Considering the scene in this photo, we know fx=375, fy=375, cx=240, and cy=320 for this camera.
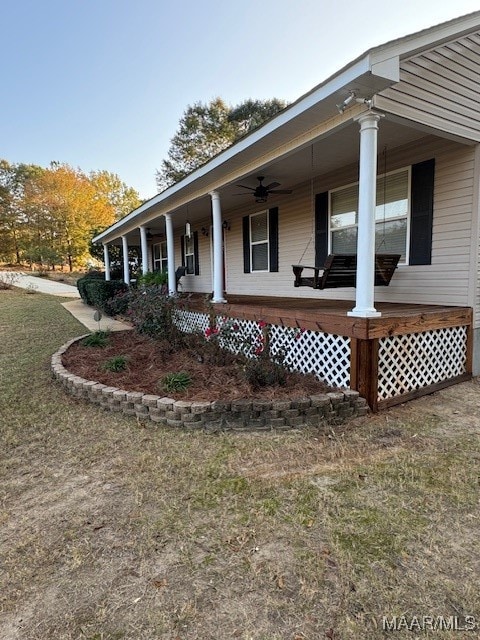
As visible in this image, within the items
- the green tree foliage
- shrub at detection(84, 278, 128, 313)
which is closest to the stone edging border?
shrub at detection(84, 278, 128, 313)

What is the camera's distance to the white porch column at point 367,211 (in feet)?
11.4

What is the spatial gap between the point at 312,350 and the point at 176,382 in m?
1.53

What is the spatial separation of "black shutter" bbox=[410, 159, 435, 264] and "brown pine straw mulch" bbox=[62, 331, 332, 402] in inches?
89.8

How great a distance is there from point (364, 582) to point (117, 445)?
6.72ft

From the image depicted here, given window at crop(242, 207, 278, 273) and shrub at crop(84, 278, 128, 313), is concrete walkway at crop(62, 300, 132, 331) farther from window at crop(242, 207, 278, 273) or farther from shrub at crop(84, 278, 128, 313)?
window at crop(242, 207, 278, 273)

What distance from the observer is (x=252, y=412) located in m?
3.26

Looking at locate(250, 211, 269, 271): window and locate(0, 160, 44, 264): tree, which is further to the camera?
locate(0, 160, 44, 264): tree

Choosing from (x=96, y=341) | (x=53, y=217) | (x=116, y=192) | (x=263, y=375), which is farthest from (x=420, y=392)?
(x=116, y=192)

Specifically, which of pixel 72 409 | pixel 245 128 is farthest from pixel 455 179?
pixel 245 128

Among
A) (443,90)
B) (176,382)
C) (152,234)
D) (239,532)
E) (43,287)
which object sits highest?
(443,90)

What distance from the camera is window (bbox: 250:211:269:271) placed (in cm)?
802

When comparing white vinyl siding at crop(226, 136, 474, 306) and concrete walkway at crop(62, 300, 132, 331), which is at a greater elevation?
white vinyl siding at crop(226, 136, 474, 306)

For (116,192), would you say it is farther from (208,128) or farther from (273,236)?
(273,236)

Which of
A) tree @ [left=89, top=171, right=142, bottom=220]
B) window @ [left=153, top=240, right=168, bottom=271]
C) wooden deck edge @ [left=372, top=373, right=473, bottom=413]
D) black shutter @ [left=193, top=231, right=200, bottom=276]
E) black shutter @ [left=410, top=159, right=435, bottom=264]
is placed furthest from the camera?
tree @ [left=89, top=171, right=142, bottom=220]
